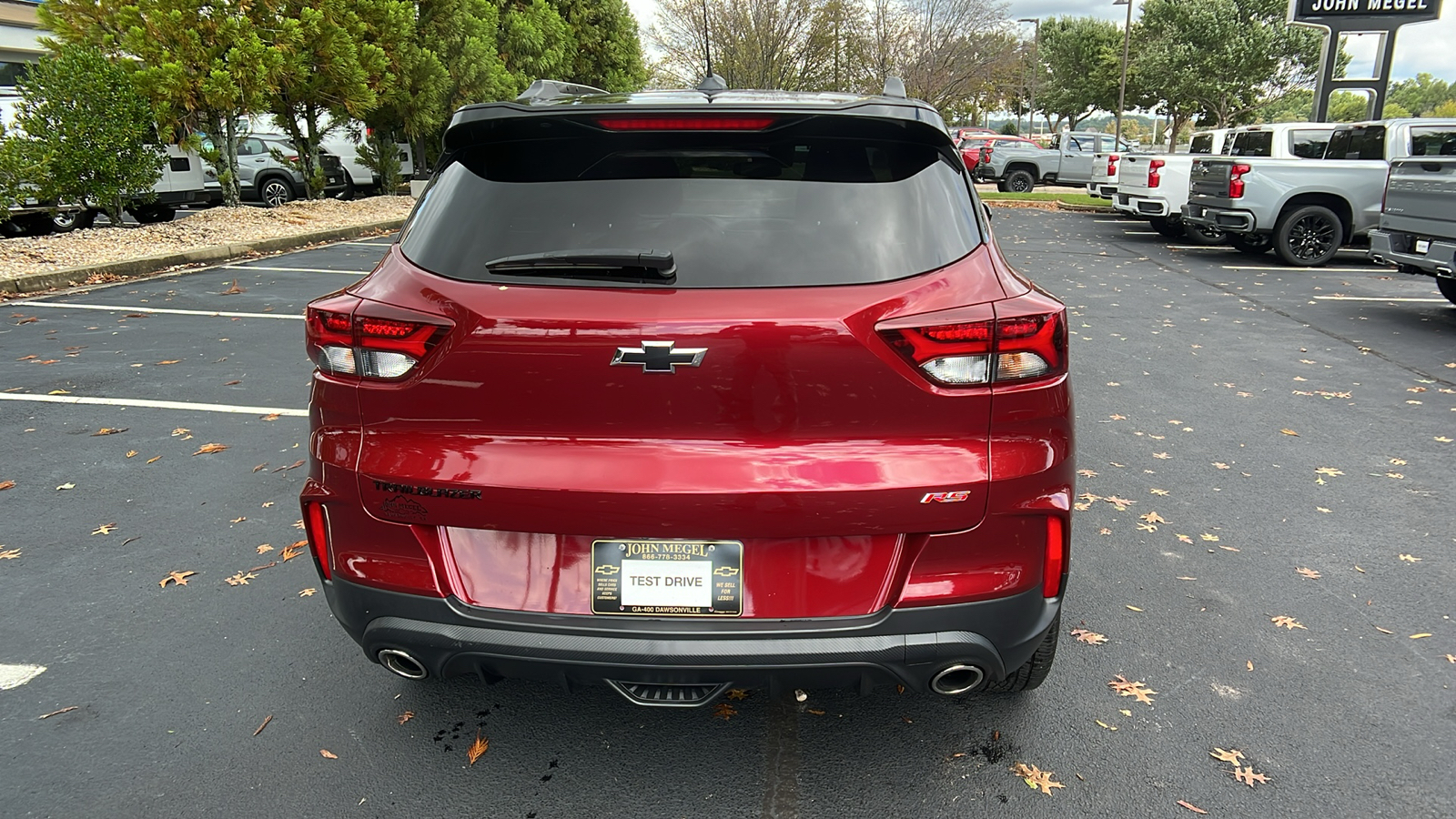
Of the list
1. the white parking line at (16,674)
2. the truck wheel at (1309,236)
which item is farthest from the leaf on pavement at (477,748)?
the truck wheel at (1309,236)

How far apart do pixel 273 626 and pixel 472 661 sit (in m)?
1.52

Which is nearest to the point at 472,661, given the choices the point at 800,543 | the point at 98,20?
the point at 800,543

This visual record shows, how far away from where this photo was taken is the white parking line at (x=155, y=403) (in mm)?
5828

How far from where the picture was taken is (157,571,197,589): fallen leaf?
3.66 m

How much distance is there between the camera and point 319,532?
7.88 ft

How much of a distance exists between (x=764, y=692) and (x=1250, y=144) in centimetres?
1560

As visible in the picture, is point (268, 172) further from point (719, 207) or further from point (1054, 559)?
point (1054, 559)

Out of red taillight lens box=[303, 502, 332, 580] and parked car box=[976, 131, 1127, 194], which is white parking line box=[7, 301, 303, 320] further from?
parked car box=[976, 131, 1127, 194]

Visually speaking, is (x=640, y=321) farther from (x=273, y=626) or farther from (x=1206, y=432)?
(x=1206, y=432)

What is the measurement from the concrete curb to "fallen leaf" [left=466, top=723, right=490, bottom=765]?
33.3ft

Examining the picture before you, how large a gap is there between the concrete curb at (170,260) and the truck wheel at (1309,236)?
579 inches

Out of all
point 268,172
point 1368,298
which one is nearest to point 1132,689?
point 1368,298

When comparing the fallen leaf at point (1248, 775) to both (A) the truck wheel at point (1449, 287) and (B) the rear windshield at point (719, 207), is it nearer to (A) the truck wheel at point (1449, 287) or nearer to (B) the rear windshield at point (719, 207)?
(B) the rear windshield at point (719, 207)

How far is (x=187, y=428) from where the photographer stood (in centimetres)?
551
